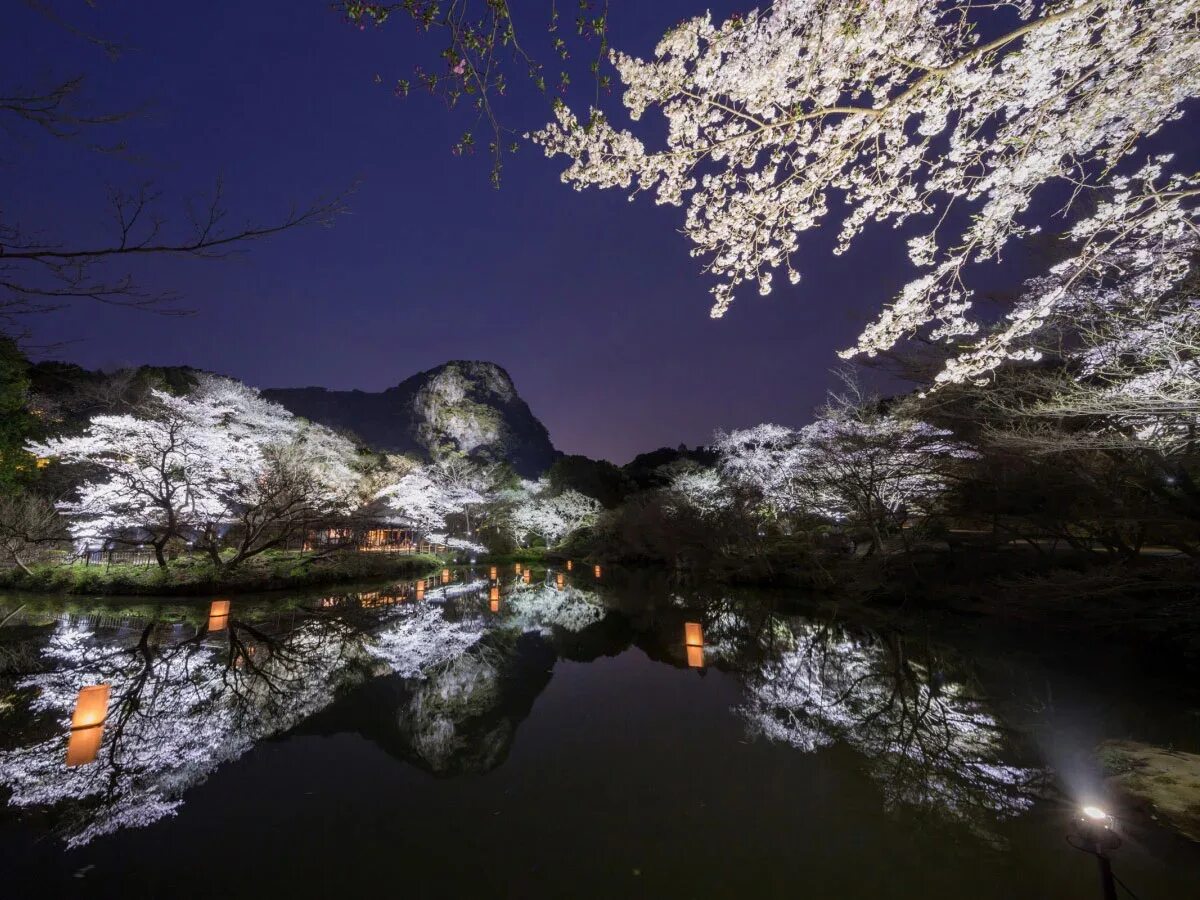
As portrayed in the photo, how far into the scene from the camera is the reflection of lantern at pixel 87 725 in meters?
3.98

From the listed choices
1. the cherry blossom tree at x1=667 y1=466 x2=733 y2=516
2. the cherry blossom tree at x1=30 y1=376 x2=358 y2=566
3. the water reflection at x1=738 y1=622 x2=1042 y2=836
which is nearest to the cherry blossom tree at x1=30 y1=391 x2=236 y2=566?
the cherry blossom tree at x1=30 y1=376 x2=358 y2=566

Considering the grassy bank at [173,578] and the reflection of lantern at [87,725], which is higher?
the grassy bank at [173,578]

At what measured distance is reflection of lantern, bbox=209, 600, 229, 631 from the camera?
8812mm

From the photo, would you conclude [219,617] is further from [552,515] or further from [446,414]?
[446,414]

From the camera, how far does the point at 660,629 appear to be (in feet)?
32.3

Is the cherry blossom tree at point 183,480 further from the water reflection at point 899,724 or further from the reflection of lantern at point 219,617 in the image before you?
the water reflection at point 899,724

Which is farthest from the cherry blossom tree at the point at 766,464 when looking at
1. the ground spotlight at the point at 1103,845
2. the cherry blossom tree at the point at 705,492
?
the ground spotlight at the point at 1103,845

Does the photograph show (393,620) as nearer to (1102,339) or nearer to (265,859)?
(265,859)

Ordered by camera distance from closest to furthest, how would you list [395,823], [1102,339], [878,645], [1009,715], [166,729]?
[395,823] < [166,729] < [1009,715] < [1102,339] < [878,645]

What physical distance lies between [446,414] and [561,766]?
41830 mm

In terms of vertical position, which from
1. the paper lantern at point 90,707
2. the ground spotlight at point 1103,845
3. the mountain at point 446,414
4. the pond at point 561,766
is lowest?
the pond at point 561,766

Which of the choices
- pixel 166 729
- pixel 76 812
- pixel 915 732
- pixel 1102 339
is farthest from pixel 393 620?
pixel 1102 339

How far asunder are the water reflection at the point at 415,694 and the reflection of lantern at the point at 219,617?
4 centimetres

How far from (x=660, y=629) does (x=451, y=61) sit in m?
9.60
